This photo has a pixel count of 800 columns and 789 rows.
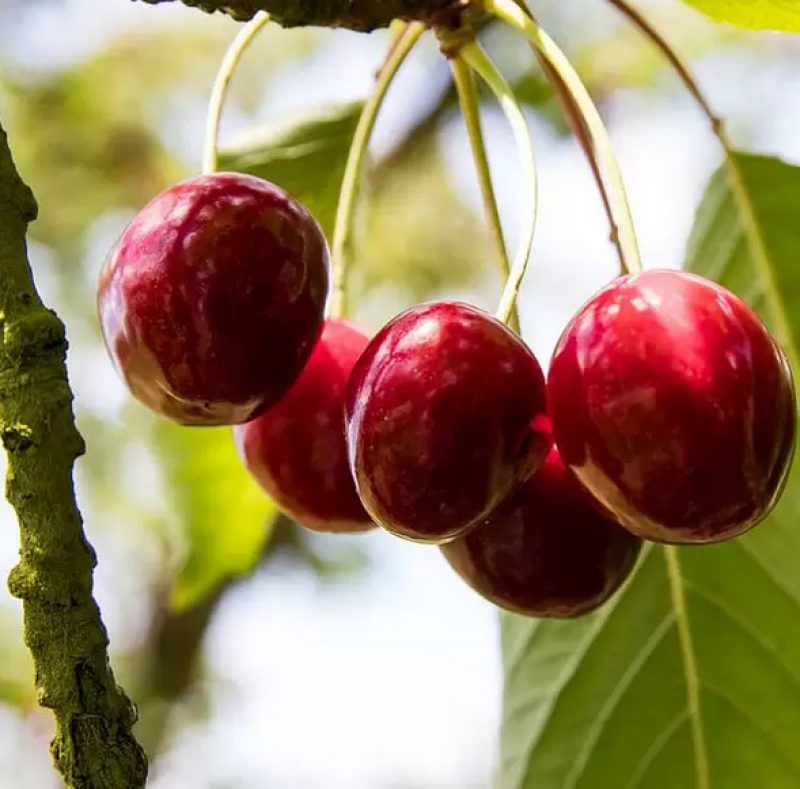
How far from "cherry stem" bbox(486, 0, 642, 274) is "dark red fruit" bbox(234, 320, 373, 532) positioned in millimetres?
170

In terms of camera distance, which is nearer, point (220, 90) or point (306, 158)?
point (220, 90)

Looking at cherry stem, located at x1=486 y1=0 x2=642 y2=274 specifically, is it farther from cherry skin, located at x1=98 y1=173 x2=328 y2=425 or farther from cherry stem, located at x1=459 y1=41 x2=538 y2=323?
cherry skin, located at x1=98 y1=173 x2=328 y2=425

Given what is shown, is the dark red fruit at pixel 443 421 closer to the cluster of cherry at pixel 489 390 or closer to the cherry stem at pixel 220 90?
the cluster of cherry at pixel 489 390

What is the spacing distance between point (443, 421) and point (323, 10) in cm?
22

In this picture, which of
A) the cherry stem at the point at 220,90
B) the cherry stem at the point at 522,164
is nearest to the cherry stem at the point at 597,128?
the cherry stem at the point at 522,164

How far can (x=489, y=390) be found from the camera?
50 cm

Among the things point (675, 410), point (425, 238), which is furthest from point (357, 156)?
point (425, 238)

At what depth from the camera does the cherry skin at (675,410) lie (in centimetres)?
48

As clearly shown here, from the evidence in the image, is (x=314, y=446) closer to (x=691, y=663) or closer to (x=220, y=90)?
(x=220, y=90)

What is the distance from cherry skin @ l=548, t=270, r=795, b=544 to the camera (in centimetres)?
48

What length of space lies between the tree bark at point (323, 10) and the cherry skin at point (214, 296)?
0.26 ft

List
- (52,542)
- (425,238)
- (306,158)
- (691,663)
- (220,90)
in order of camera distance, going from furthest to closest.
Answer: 1. (425,238)
2. (306,158)
3. (691,663)
4. (220,90)
5. (52,542)

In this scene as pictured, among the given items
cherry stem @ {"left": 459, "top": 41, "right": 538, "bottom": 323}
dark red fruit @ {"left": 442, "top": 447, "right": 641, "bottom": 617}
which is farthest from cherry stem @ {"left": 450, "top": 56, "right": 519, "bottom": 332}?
dark red fruit @ {"left": 442, "top": 447, "right": 641, "bottom": 617}

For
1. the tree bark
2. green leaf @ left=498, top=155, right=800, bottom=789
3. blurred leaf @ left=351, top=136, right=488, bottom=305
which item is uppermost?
the tree bark
